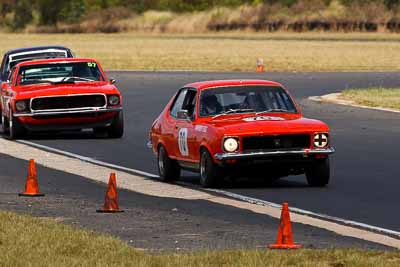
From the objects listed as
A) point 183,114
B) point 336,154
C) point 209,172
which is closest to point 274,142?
point 209,172

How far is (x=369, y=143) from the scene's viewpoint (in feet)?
78.2

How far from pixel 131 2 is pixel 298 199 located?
13729 centimetres

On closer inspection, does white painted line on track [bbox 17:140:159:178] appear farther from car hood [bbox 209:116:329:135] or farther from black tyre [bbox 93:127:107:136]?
car hood [bbox 209:116:329:135]

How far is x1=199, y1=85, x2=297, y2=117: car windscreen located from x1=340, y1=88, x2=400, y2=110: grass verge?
48.9 ft

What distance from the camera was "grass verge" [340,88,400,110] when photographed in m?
34.1

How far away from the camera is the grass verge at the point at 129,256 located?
424 inches

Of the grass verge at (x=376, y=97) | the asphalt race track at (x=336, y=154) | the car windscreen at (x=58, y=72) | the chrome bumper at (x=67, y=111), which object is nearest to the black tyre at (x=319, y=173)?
the asphalt race track at (x=336, y=154)

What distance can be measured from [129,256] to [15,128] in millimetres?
15091

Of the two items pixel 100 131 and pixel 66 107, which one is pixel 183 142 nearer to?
pixel 66 107

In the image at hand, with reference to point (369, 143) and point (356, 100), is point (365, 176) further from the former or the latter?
point (356, 100)

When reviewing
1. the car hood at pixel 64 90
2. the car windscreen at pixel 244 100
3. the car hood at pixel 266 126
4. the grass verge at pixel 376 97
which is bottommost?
the grass verge at pixel 376 97

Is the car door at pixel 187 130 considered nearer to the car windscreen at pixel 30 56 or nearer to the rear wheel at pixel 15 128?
the rear wheel at pixel 15 128

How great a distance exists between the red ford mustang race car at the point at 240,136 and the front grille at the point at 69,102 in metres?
6.94

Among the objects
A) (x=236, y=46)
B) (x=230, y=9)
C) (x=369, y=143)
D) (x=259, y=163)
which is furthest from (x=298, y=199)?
(x=230, y=9)
